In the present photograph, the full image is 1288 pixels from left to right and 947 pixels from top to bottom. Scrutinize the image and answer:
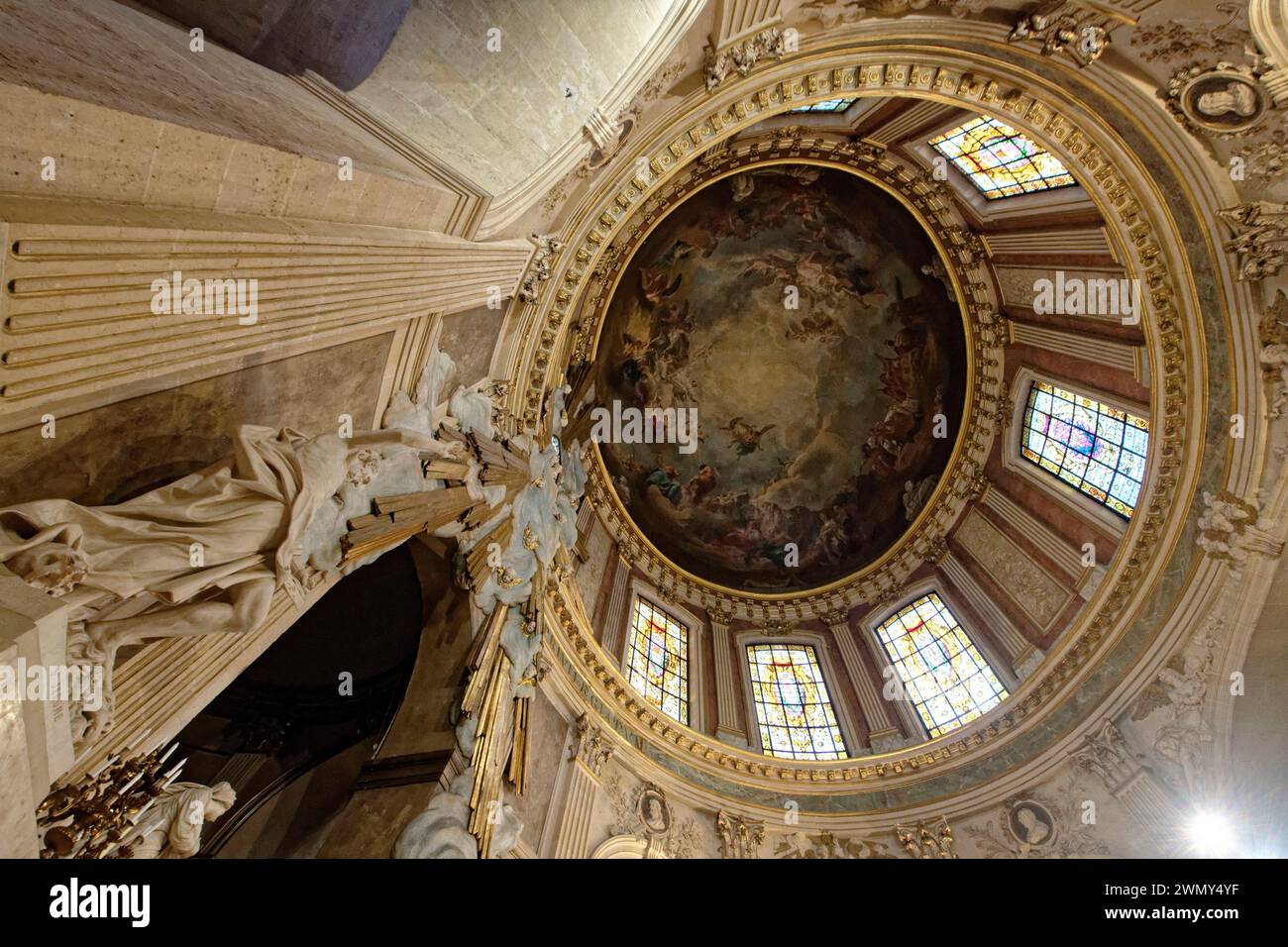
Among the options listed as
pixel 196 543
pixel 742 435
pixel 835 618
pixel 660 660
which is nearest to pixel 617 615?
pixel 660 660

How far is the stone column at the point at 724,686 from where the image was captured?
37.0 ft

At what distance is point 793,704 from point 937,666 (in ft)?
9.55

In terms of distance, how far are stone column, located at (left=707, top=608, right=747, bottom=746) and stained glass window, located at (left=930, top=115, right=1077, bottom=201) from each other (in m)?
9.91

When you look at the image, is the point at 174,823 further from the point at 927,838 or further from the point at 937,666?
the point at 937,666

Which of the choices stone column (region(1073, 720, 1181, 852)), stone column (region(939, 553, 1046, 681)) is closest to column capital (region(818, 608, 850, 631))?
stone column (region(939, 553, 1046, 681))

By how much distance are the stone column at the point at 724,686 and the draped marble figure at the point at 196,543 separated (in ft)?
28.0

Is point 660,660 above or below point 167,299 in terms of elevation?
below

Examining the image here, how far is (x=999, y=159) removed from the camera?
10.4m

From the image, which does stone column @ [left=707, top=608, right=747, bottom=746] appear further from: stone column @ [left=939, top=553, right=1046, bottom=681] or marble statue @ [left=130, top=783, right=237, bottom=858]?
marble statue @ [left=130, top=783, right=237, bottom=858]

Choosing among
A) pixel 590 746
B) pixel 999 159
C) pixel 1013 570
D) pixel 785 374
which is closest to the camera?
pixel 590 746
